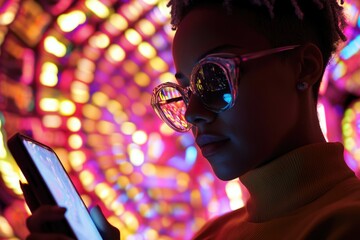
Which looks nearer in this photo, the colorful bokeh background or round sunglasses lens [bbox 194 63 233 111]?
round sunglasses lens [bbox 194 63 233 111]

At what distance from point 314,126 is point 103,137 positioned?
1.06m

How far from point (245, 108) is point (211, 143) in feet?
0.25

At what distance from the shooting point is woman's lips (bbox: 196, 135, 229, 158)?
87cm

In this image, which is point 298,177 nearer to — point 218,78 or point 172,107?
point 218,78

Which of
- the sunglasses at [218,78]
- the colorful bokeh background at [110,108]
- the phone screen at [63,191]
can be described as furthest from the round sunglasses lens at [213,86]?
the colorful bokeh background at [110,108]

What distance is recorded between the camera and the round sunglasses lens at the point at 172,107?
1021mm

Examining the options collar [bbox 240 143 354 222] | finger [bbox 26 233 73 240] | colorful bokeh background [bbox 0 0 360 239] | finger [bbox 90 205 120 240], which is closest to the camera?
finger [bbox 26 233 73 240]

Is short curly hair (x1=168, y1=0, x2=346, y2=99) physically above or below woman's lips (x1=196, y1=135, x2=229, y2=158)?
above

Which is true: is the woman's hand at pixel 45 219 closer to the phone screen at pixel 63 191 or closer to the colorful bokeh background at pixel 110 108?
the phone screen at pixel 63 191

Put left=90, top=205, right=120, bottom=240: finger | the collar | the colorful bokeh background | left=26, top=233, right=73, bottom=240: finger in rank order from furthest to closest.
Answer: the colorful bokeh background, left=90, top=205, right=120, bottom=240: finger, the collar, left=26, top=233, right=73, bottom=240: finger

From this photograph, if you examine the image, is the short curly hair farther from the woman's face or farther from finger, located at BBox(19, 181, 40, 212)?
finger, located at BBox(19, 181, 40, 212)

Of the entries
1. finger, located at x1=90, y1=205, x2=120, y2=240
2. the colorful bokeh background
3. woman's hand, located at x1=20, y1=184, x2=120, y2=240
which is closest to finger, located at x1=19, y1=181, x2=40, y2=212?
woman's hand, located at x1=20, y1=184, x2=120, y2=240

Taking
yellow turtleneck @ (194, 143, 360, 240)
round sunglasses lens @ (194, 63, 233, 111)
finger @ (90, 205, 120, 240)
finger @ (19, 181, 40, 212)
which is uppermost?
round sunglasses lens @ (194, 63, 233, 111)

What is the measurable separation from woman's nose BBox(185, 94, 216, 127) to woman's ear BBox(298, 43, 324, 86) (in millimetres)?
158
